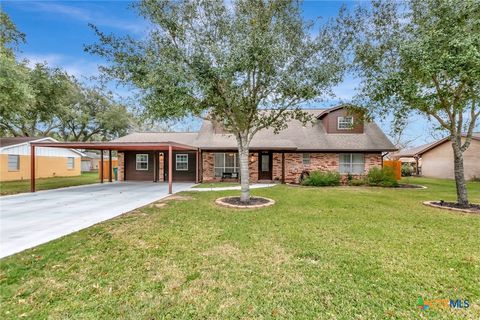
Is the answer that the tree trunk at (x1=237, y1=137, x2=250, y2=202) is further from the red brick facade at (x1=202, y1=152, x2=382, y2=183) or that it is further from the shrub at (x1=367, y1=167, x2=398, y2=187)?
the shrub at (x1=367, y1=167, x2=398, y2=187)

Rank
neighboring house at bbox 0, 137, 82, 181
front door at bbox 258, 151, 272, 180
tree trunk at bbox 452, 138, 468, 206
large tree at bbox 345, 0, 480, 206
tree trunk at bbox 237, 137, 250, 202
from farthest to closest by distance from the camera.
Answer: neighboring house at bbox 0, 137, 82, 181
front door at bbox 258, 151, 272, 180
tree trunk at bbox 237, 137, 250, 202
tree trunk at bbox 452, 138, 468, 206
large tree at bbox 345, 0, 480, 206

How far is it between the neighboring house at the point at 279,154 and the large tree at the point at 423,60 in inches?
232

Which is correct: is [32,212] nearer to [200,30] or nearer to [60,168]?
[200,30]

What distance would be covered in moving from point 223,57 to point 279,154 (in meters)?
9.93

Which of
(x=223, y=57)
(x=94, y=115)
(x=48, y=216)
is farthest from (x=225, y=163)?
(x=94, y=115)

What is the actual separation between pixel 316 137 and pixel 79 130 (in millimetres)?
30317

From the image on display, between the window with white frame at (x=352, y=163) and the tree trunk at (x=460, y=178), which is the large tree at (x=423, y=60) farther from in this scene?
the window with white frame at (x=352, y=163)

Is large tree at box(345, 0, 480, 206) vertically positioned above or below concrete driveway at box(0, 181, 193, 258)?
above

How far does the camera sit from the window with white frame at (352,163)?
15.6 meters

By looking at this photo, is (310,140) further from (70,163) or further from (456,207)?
(70,163)

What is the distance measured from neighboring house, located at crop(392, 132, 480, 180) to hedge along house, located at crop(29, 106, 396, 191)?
339 inches

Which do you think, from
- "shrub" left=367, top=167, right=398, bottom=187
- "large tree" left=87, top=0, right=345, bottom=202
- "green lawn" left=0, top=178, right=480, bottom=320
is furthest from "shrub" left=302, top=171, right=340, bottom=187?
"green lawn" left=0, top=178, right=480, bottom=320

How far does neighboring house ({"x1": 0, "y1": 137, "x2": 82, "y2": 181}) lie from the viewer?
55.1ft

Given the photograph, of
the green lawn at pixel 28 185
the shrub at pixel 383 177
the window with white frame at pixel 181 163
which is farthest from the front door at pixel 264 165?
the green lawn at pixel 28 185
